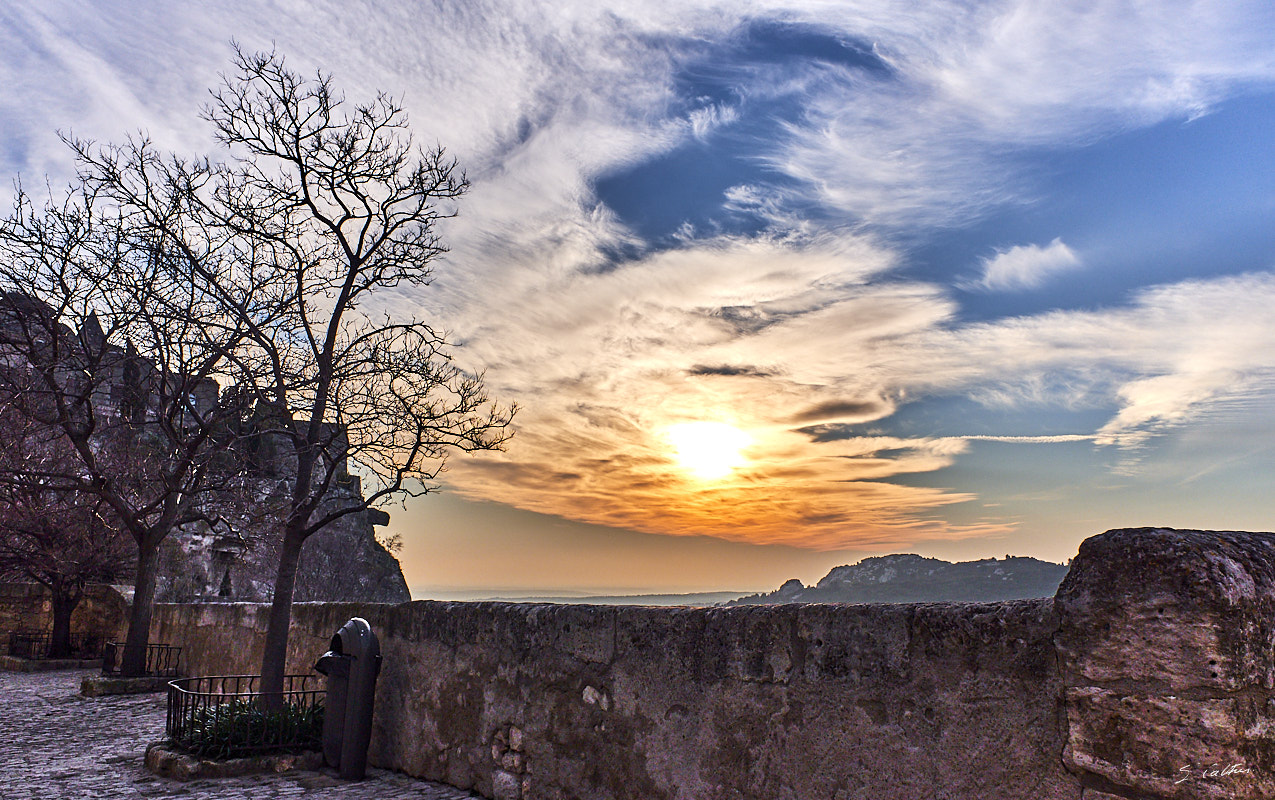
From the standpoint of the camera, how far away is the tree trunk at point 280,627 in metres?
6.98

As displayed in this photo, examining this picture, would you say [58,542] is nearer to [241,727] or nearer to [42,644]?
[42,644]

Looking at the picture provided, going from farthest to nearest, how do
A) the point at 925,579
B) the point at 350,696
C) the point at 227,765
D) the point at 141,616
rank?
the point at 925,579 → the point at 141,616 → the point at 227,765 → the point at 350,696

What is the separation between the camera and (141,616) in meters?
11.3

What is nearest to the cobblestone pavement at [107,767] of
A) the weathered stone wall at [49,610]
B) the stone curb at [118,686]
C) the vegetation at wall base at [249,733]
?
the vegetation at wall base at [249,733]

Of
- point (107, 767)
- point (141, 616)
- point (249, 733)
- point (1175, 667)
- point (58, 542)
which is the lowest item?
point (107, 767)

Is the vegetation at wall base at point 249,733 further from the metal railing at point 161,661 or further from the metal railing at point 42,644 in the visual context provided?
the metal railing at point 42,644

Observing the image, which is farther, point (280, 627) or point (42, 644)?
point (42, 644)

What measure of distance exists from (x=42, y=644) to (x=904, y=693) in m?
17.6

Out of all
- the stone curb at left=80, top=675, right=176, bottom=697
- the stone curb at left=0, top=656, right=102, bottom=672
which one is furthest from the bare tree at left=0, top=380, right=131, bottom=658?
the stone curb at left=80, top=675, right=176, bottom=697

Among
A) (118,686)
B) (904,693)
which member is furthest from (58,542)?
Answer: (904,693)

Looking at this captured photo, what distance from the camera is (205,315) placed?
28.8ft

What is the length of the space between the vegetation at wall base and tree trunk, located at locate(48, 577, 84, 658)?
1058 cm

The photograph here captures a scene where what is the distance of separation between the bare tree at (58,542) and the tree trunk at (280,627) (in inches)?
323

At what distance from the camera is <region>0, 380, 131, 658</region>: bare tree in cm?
1400
